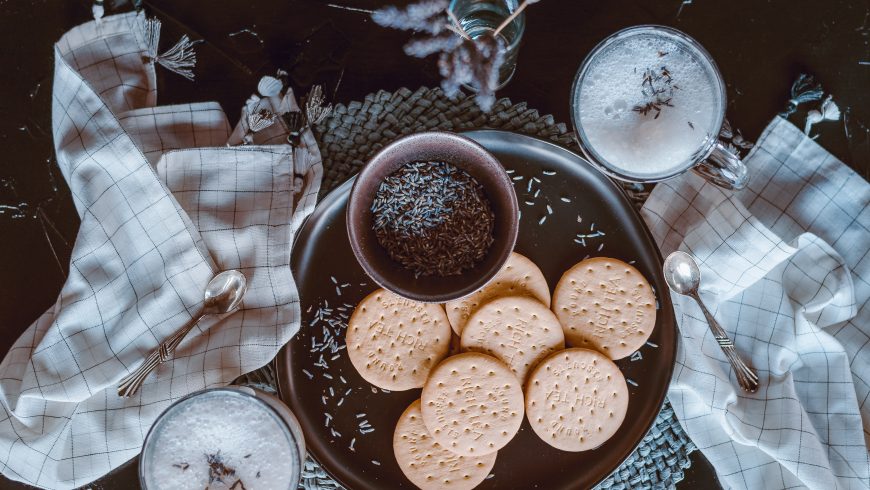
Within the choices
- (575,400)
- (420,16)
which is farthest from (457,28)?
(575,400)

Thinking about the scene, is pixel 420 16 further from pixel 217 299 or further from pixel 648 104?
pixel 217 299

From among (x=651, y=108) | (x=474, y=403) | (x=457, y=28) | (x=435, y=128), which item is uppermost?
(x=457, y=28)

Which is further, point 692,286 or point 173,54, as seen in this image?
point 173,54

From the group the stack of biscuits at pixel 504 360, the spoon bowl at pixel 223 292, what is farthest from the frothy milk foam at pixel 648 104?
the spoon bowl at pixel 223 292

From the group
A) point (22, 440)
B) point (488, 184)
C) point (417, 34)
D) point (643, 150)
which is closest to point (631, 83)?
point (643, 150)

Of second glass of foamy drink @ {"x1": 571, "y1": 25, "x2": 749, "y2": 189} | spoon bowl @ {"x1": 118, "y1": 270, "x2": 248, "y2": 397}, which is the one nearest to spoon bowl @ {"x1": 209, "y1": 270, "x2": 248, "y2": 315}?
spoon bowl @ {"x1": 118, "y1": 270, "x2": 248, "y2": 397}

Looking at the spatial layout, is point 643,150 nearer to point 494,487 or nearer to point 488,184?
point 488,184

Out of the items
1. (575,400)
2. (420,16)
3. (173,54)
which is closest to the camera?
(420,16)
